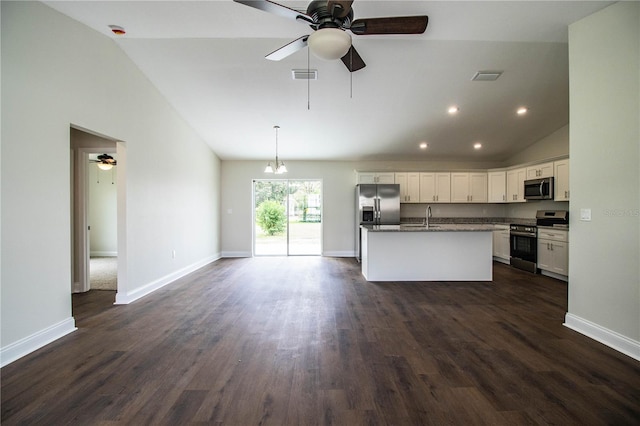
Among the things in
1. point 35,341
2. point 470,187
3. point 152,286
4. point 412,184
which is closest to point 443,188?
point 470,187

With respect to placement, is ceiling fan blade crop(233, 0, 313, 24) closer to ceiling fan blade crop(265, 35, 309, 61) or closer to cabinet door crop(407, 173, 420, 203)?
ceiling fan blade crop(265, 35, 309, 61)

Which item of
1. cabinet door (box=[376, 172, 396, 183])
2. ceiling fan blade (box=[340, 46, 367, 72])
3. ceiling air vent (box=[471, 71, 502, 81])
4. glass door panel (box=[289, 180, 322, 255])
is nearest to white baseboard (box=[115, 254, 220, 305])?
glass door panel (box=[289, 180, 322, 255])

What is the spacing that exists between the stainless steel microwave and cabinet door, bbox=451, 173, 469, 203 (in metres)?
1.26

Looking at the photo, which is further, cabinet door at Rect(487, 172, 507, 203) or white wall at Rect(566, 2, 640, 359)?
cabinet door at Rect(487, 172, 507, 203)

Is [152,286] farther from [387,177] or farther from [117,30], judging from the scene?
[387,177]

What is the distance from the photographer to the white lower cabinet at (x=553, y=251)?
4605mm

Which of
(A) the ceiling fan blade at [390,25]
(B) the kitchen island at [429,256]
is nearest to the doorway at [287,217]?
(B) the kitchen island at [429,256]

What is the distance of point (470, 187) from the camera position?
265 inches

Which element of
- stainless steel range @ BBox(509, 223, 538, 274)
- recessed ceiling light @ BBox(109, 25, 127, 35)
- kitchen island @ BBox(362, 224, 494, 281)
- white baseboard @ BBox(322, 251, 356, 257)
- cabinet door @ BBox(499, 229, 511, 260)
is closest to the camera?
recessed ceiling light @ BBox(109, 25, 127, 35)

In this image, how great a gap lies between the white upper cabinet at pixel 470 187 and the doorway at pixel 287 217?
3.34 m

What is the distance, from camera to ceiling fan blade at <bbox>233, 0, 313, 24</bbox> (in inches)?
76.2

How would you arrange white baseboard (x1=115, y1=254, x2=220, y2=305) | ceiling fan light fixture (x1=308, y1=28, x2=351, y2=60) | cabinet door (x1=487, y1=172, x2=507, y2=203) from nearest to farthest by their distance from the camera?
ceiling fan light fixture (x1=308, y1=28, x2=351, y2=60) < white baseboard (x1=115, y1=254, x2=220, y2=305) < cabinet door (x1=487, y1=172, x2=507, y2=203)

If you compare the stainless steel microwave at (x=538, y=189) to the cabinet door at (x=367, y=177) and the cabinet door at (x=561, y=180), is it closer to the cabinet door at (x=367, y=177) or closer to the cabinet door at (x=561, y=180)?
the cabinet door at (x=561, y=180)

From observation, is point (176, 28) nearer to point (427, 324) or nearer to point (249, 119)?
point (249, 119)
